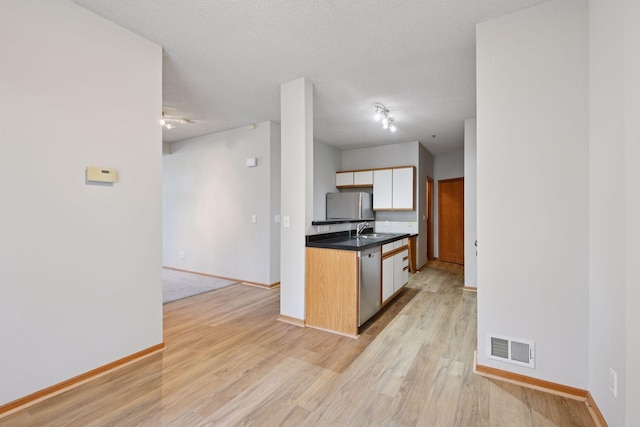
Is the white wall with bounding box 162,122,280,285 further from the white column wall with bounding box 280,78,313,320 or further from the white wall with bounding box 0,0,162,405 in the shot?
the white wall with bounding box 0,0,162,405

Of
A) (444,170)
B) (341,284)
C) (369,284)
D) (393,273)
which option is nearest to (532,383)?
(369,284)

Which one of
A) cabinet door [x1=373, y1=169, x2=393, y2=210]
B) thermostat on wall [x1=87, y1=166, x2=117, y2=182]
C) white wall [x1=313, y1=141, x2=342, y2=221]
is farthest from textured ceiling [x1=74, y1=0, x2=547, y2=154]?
cabinet door [x1=373, y1=169, x2=393, y2=210]

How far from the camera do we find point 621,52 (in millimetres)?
1368

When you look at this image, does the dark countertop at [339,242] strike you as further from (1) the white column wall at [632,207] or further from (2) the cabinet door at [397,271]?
(1) the white column wall at [632,207]

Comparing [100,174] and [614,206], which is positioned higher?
[100,174]

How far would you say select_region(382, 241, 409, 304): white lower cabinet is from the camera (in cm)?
339

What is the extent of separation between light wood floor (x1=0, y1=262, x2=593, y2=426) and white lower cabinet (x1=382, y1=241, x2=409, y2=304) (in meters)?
0.50

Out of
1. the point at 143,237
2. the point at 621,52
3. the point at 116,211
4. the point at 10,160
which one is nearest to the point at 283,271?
the point at 143,237

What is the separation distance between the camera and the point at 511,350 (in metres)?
2.01

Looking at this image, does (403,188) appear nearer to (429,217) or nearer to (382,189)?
(382,189)

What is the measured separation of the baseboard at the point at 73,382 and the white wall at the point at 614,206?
9.86 feet

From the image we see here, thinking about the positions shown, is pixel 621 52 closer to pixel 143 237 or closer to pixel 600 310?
pixel 600 310

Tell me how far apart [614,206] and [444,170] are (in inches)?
229

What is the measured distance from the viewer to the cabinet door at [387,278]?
3348mm
